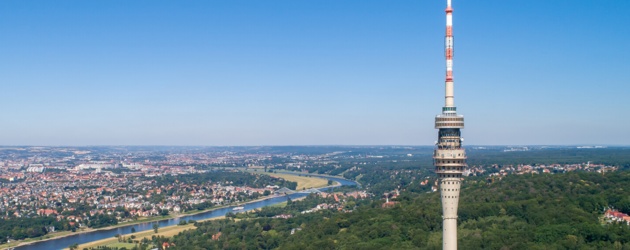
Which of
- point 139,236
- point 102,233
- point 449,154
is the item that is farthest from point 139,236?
point 449,154

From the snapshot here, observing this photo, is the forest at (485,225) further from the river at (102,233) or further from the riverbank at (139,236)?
the river at (102,233)

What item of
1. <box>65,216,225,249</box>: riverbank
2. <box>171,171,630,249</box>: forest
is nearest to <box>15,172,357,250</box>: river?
<box>65,216,225,249</box>: riverbank

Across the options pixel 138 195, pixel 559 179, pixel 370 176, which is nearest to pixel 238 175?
pixel 370 176

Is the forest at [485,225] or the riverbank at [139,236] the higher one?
the forest at [485,225]

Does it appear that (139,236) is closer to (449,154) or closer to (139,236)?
(139,236)

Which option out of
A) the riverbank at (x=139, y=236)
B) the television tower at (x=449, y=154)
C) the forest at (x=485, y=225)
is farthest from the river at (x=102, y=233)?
the television tower at (x=449, y=154)

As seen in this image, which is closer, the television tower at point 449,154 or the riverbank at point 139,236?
the television tower at point 449,154

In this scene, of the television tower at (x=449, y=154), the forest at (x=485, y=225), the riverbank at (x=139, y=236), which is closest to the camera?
the television tower at (x=449, y=154)
